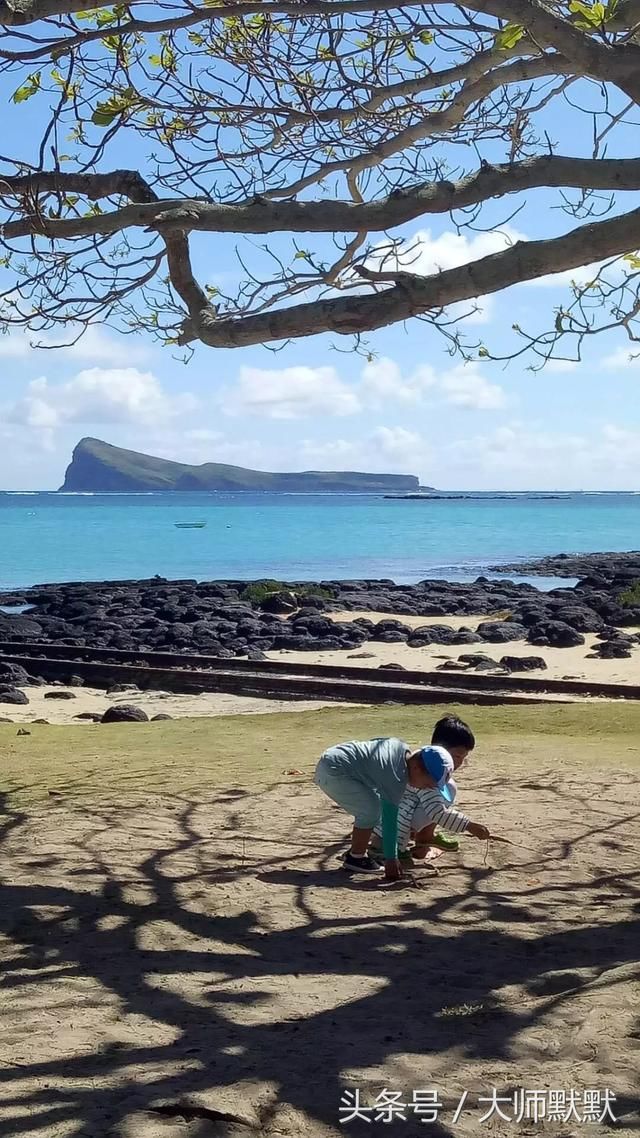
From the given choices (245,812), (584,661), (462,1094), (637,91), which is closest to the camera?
(462,1094)

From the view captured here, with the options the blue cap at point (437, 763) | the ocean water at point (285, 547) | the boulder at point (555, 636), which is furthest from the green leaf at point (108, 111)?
the ocean water at point (285, 547)

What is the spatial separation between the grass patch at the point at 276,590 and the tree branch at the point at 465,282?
23754 mm

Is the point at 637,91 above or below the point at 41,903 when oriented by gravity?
above

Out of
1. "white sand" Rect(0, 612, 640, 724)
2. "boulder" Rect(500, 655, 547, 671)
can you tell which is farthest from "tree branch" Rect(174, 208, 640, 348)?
"boulder" Rect(500, 655, 547, 671)

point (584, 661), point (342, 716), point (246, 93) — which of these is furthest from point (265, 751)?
point (584, 661)

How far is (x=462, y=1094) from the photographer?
320 centimetres

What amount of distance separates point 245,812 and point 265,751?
1.99 metres

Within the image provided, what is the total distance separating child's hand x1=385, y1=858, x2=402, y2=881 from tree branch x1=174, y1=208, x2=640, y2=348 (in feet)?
7.49

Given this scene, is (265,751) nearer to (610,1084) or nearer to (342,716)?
(342,716)

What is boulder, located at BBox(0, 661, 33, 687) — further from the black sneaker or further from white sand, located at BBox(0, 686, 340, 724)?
the black sneaker

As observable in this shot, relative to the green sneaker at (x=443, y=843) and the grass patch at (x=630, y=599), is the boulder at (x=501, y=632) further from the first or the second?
the green sneaker at (x=443, y=843)

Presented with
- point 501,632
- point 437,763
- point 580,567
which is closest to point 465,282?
point 437,763

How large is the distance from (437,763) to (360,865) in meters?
0.71

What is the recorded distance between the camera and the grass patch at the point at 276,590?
30173mm
